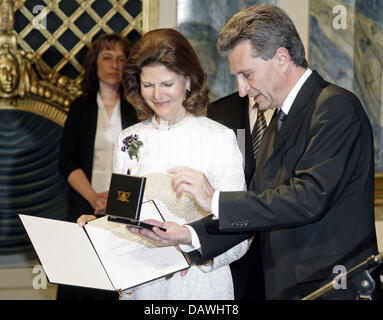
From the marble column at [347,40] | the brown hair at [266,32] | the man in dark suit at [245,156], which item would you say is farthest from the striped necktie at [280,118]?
the marble column at [347,40]

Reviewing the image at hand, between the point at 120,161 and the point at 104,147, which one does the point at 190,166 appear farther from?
the point at 104,147

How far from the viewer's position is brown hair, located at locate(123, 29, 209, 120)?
2.64m

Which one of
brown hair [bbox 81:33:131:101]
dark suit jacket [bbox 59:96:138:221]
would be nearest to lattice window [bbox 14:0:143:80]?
brown hair [bbox 81:33:131:101]

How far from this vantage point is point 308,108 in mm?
2236

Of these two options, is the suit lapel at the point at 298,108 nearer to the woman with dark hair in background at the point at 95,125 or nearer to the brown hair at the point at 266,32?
the brown hair at the point at 266,32

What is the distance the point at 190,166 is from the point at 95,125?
158cm

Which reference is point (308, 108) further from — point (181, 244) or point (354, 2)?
point (354, 2)

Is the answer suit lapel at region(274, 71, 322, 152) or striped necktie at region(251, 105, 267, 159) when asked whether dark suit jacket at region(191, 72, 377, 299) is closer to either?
suit lapel at region(274, 71, 322, 152)

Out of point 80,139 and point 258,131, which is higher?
point 80,139

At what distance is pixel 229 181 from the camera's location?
2.58 metres

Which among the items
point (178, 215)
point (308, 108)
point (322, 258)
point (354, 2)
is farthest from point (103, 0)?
point (322, 258)

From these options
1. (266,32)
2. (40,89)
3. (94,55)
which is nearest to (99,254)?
(266,32)

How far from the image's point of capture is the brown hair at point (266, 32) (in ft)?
7.39

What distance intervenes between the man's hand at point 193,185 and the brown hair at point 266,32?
0.49 meters
